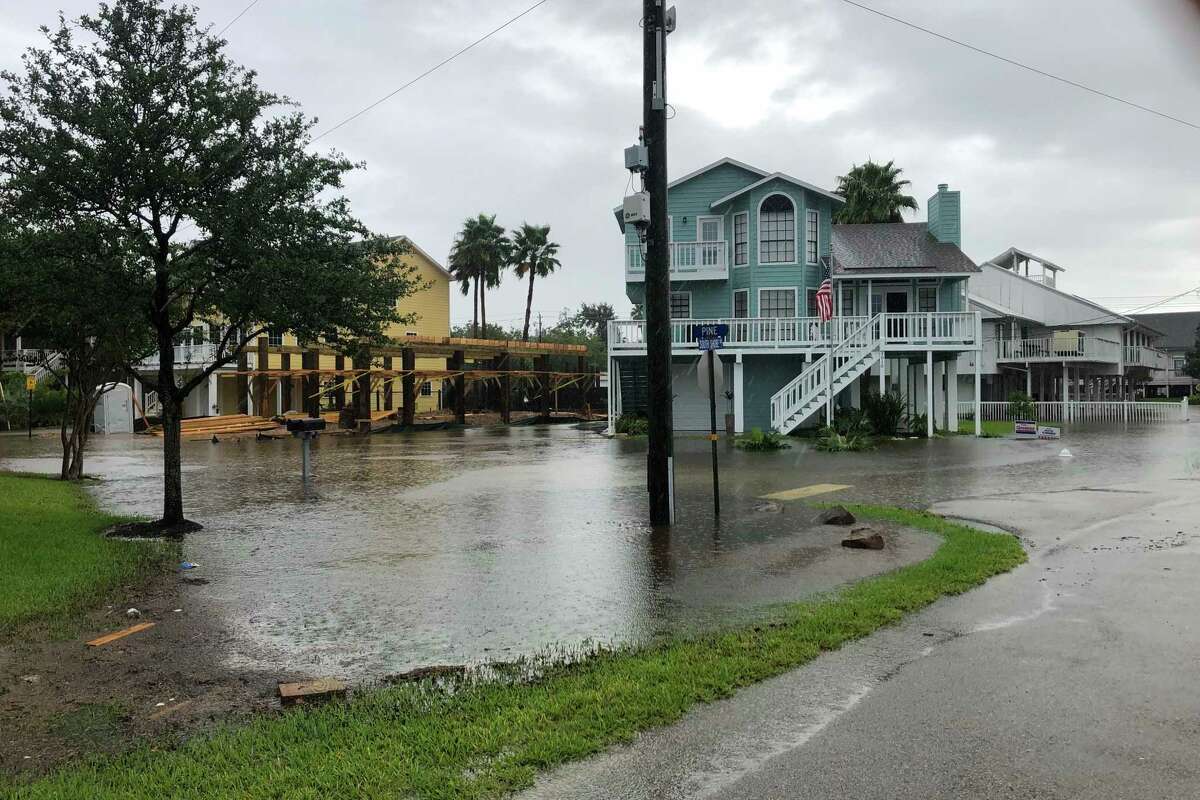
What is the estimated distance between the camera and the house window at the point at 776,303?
3150 centimetres

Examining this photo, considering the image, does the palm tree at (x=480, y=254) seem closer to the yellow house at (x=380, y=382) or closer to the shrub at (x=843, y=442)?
the yellow house at (x=380, y=382)

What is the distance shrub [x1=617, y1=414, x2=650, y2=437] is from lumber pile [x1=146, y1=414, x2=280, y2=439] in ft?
48.9

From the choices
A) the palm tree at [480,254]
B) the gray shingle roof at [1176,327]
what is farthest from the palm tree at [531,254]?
the gray shingle roof at [1176,327]

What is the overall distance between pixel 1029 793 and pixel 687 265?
28158mm

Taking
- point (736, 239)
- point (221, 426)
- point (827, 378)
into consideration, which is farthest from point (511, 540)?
point (221, 426)

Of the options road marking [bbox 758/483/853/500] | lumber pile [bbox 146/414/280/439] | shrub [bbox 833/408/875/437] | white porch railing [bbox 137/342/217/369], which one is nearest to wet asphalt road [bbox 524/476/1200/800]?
road marking [bbox 758/483/853/500]

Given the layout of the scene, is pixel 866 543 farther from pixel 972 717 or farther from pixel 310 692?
pixel 310 692

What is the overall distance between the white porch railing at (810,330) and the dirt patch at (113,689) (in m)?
22.6

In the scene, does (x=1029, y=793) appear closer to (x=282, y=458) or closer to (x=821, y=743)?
(x=821, y=743)

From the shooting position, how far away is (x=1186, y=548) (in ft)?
30.9

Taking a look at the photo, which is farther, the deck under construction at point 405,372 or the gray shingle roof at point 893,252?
the deck under construction at point 405,372

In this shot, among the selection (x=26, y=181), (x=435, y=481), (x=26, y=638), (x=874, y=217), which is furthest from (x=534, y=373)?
(x=26, y=638)

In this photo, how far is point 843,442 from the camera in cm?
2347

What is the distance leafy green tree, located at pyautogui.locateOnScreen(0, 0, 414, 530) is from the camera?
10.7 meters
